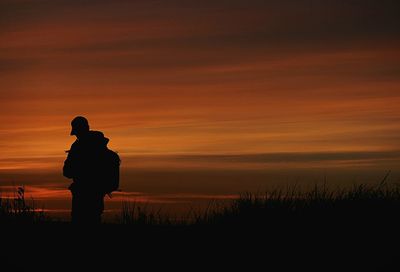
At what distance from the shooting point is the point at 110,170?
1384 cm

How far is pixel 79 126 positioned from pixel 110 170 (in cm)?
93

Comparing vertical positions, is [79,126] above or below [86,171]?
above

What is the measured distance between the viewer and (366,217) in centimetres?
1420

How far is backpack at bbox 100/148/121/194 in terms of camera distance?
13750mm

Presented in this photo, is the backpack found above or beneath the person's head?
A: beneath

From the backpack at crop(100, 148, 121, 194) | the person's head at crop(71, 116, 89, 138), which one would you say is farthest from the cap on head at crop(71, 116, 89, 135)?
the backpack at crop(100, 148, 121, 194)

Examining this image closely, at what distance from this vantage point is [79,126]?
44.3ft

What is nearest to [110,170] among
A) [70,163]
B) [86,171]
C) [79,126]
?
[86,171]

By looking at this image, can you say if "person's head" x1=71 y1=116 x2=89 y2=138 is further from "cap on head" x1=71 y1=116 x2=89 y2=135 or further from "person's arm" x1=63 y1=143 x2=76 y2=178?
"person's arm" x1=63 y1=143 x2=76 y2=178

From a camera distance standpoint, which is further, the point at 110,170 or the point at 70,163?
the point at 110,170

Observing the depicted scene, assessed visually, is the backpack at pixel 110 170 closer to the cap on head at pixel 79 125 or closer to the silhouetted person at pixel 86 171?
the silhouetted person at pixel 86 171

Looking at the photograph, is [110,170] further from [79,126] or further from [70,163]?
[79,126]

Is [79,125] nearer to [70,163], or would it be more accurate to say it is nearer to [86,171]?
[70,163]

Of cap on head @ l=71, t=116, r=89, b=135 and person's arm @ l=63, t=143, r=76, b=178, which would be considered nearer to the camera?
cap on head @ l=71, t=116, r=89, b=135
